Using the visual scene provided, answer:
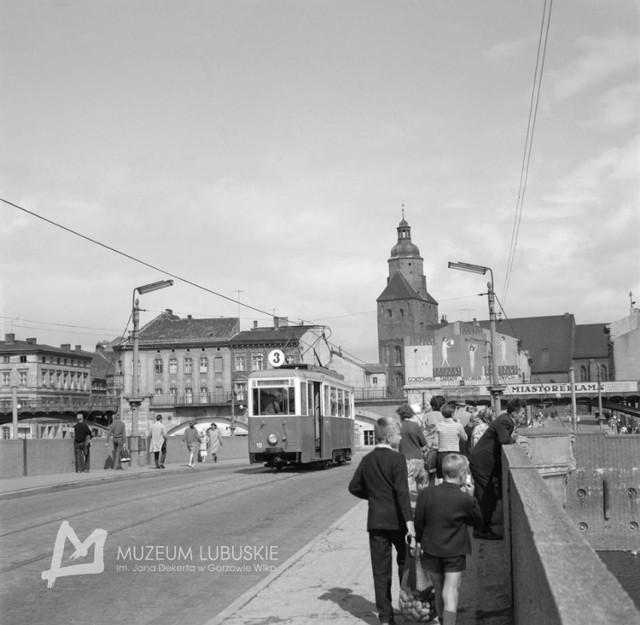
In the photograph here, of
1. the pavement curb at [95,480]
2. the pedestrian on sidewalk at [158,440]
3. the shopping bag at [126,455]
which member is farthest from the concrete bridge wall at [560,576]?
the shopping bag at [126,455]

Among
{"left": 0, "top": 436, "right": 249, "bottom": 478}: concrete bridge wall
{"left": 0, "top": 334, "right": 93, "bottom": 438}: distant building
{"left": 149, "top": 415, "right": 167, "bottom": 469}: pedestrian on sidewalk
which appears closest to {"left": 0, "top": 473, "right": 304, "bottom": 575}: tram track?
{"left": 0, "top": 436, "right": 249, "bottom": 478}: concrete bridge wall

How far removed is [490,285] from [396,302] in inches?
5068

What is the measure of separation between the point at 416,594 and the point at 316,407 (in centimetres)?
1916

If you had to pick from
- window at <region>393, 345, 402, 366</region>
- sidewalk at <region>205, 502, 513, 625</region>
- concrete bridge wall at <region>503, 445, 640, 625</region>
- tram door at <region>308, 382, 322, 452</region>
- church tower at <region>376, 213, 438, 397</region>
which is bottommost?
sidewalk at <region>205, 502, 513, 625</region>

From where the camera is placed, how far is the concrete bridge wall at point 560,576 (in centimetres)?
296

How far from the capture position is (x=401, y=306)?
160750 millimetres

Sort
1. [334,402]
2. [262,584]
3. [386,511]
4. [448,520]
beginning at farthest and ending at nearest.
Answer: [334,402] → [262,584] → [386,511] → [448,520]

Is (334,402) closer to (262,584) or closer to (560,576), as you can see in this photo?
(262,584)

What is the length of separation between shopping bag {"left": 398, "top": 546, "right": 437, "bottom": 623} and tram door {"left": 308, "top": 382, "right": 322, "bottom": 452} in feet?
60.4

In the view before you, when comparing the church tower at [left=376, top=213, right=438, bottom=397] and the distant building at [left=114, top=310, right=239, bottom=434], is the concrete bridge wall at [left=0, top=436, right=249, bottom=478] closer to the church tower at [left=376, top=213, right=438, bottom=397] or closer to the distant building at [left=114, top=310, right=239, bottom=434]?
the distant building at [left=114, top=310, right=239, bottom=434]

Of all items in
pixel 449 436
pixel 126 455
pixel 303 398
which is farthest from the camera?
pixel 126 455

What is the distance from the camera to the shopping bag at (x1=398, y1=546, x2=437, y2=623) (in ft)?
22.1

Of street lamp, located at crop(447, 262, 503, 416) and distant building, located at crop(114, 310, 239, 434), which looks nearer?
street lamp, located at crop(447, 262, 503, 416)

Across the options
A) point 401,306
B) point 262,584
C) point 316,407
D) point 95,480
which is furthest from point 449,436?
point 401,306
